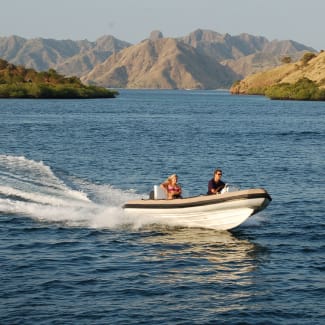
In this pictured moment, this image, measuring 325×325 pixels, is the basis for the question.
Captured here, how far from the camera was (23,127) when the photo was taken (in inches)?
3332

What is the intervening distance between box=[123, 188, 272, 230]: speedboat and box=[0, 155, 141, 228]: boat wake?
1.13 metres

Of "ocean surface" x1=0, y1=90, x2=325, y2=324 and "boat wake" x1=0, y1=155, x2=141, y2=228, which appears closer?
"ocean surface" x1=0, y1=90, x2=325, y2=324

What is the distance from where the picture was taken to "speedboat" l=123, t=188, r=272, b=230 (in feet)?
81.8

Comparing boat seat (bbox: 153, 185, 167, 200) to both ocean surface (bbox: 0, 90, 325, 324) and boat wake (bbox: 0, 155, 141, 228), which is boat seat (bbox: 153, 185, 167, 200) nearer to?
ocean surface (bbox: 0, 90, 325, 324)

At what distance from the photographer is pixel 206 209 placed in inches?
1010

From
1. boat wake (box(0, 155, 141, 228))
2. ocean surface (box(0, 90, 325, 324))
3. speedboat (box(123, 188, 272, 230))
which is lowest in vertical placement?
ocean surface (box(0, 90, 325, 324))

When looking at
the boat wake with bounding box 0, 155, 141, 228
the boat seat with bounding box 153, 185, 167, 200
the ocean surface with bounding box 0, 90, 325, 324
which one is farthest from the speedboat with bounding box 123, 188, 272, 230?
the boat wake with bounding box 0, 155, 141, 228

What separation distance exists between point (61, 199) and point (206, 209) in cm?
884

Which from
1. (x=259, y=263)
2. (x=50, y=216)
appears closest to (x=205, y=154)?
(x=50, y=216)

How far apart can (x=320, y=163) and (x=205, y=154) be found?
10.5 m

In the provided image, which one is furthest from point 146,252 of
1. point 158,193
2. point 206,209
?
point 158,193

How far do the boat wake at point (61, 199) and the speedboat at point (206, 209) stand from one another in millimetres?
1130

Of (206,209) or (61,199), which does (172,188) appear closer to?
(206,209)

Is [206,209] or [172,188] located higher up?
[172,188]
